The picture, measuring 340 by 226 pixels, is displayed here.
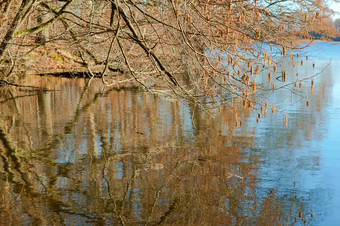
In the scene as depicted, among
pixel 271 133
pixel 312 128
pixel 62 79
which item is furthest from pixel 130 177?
pixel 62 79

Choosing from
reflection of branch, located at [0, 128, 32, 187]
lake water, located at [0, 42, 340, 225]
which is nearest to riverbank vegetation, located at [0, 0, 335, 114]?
lake water, located at [0, 42, 340, 225]

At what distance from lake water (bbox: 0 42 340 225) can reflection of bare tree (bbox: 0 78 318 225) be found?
17 mm

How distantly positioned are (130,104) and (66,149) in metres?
6.78

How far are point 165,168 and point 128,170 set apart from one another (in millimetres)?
643

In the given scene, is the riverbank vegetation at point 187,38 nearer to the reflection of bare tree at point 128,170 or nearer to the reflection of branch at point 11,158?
the reflection of bare tree at point 128,170

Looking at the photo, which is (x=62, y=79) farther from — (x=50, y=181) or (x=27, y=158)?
(x=50, y=181)

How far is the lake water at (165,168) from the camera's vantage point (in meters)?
6.23

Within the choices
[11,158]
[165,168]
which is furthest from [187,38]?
[11,158]

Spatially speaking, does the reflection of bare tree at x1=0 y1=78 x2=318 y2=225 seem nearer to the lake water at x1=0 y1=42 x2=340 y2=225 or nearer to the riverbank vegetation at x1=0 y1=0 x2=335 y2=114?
the lake water at x1=0 y1=42 x2=340 y2=225

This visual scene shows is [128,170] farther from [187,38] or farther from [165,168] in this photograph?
[187,38]

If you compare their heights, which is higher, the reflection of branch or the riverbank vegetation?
the riverbank vegetation

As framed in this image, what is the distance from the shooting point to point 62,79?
25.2m

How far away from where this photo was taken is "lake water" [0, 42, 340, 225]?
20.4ft

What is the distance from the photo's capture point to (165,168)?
8312mm
